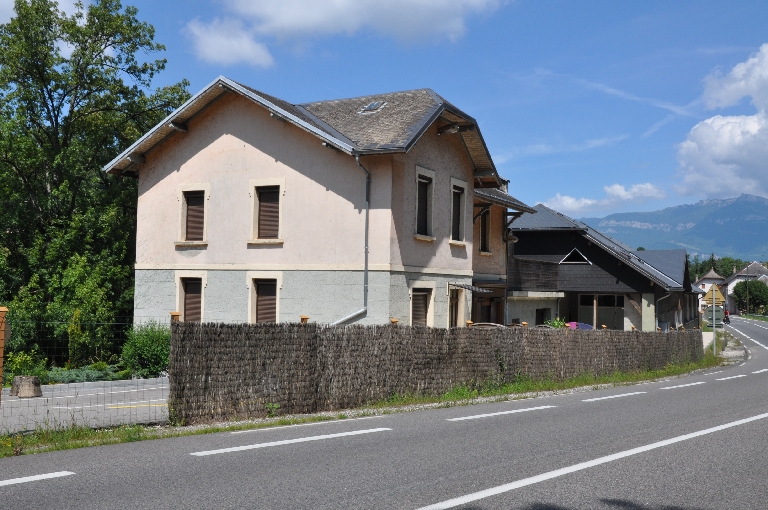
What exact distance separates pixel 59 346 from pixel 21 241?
808 centimetres

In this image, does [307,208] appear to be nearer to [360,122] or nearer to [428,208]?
[360,122]

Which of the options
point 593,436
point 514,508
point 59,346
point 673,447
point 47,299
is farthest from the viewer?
point 47,299

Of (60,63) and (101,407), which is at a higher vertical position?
(60,63)

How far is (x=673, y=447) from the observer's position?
9.29 metres

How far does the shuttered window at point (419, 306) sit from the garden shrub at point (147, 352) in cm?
654

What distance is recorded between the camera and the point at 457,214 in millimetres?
23625

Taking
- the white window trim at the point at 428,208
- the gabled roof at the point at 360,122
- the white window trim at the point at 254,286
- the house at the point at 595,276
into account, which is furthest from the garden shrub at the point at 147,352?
the house at the point at 595,276

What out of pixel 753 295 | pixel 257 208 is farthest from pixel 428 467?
pixel 753 295

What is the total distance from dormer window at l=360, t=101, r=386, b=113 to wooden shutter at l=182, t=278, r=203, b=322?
6.76 m

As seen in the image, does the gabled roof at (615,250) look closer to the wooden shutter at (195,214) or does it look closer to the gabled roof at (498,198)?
the gabled roof at (498,198)

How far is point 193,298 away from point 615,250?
83.0 ft

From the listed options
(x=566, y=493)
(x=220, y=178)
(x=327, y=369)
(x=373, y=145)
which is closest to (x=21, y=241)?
(x=220, y=178)

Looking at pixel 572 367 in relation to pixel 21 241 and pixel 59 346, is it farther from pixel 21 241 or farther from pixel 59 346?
pixel 21 241

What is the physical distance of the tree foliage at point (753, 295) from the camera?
14262 centimetres
